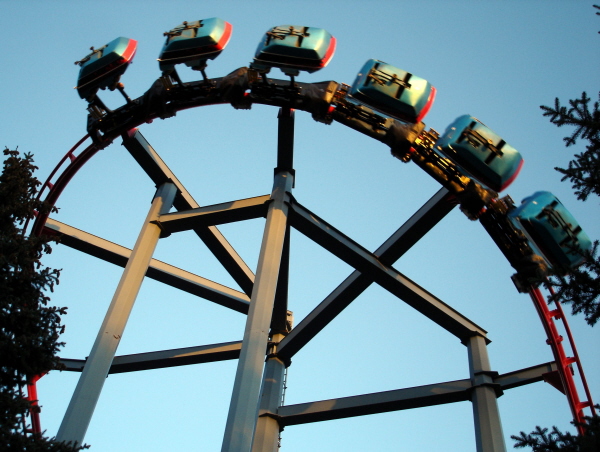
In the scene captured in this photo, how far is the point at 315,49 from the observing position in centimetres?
984

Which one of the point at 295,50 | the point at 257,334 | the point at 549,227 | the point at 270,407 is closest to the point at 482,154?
the point at 549,227

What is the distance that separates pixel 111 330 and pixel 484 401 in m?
5.88

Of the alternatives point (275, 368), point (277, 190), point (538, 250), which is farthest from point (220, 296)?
point (538, 250)

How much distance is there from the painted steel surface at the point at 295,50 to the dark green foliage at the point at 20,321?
4.21 meters

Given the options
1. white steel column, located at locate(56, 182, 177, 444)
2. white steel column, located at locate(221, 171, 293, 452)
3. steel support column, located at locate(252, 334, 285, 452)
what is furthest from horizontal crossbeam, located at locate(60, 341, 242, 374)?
white steel column, located at locate(221, 171, 293, 452)

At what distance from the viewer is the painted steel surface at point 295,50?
9.88 meters

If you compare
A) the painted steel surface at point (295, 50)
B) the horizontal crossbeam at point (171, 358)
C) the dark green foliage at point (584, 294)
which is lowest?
the dark green foliage at point (584, 294)

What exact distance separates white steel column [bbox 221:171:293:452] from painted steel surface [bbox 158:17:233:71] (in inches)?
92.9

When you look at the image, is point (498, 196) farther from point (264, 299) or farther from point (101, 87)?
point (101, 87)

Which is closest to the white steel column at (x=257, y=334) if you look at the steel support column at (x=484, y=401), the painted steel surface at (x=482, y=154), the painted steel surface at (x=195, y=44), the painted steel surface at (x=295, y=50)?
the painted steel surface at (x=295, y=50)

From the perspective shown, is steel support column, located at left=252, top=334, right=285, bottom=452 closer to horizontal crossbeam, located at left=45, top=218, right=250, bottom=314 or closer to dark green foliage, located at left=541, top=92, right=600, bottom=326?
horizontal crossbeam, located at left=45, top=218, right=250, bottom=314

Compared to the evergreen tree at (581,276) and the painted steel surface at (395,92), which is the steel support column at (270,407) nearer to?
the painted steel surface at (395,92)

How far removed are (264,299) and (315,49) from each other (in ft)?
12.8

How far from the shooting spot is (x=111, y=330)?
9625 mm
